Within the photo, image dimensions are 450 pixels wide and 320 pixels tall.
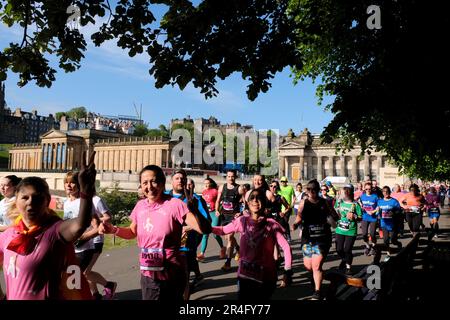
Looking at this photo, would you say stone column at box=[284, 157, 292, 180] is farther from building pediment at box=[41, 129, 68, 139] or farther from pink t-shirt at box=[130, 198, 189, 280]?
pink t-shirt at box=[130, 198, 189, 280]

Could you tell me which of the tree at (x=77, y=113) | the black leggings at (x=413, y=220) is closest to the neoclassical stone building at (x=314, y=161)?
the black leggings at (x=413, y=220)

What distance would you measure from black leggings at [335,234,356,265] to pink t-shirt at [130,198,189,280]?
18.2 ft

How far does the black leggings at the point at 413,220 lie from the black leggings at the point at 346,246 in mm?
6266

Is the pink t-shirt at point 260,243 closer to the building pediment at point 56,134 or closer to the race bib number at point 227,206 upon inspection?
the race bib number at point 227,206

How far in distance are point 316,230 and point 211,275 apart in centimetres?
272

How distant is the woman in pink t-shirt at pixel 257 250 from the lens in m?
4.56

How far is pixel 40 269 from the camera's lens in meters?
2.86

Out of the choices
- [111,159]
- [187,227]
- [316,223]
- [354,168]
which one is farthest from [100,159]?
[187,227]

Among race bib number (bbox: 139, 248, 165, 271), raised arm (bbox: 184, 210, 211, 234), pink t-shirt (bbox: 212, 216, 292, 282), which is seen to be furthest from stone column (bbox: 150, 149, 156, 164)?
raised arm (bbox: 184, 210, 211, 234)

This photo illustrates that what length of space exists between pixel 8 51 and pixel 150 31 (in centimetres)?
209

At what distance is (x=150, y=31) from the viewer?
21.3ft

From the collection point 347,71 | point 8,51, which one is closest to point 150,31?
point 8,51

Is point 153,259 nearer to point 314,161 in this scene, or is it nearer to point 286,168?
point 314,161
